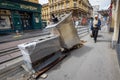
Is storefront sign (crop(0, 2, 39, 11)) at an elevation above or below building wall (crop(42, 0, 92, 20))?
below

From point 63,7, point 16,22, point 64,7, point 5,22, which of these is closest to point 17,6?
point 16,22

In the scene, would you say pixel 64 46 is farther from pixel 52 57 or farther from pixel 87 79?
pixel 87 79

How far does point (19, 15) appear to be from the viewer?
1418cm

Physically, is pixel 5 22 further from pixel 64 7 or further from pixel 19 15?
pixel 64 7

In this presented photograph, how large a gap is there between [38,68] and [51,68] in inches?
18.1

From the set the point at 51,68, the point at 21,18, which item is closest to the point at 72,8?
the point at 21,18

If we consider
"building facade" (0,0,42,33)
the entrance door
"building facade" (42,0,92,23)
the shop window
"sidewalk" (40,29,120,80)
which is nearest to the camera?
"sidewalk" (40,29,120,80)

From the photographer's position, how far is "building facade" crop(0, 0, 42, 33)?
12.4 metres

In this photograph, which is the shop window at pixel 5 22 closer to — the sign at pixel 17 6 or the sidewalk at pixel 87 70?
the sign at pixel 17 6

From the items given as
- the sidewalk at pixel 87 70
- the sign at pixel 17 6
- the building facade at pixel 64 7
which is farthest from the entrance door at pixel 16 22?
the building facade at pixel 64 7

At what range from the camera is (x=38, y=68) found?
315 cm

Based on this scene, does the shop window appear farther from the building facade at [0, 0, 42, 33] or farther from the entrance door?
the entrance door

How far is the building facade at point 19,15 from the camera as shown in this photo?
12359 mm

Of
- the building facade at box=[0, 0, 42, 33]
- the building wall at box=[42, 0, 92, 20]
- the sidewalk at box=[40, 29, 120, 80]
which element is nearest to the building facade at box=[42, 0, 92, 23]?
the building wall at box=[42, 0, 92, 20]
